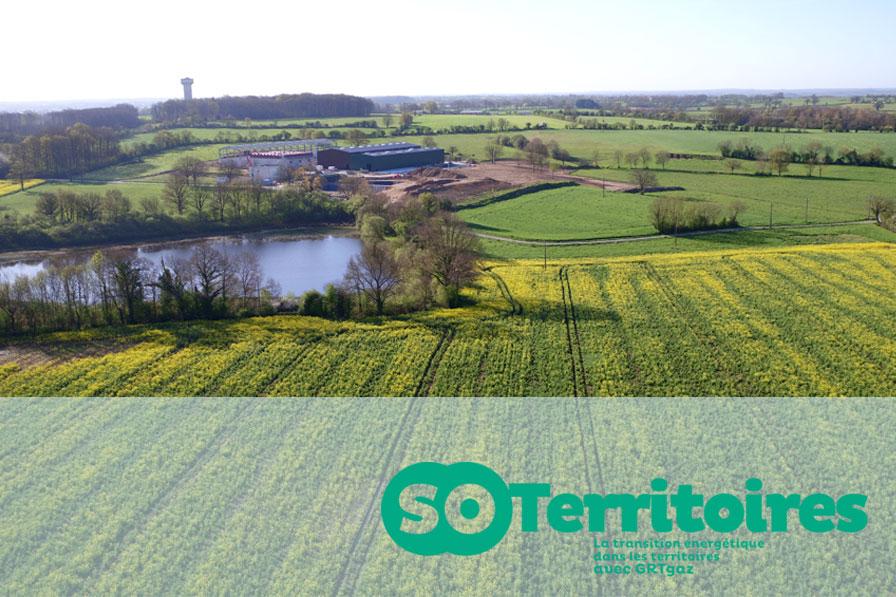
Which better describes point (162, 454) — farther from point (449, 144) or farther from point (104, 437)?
point (449, 144)

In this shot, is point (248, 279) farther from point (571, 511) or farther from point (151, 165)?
point (151, 165)

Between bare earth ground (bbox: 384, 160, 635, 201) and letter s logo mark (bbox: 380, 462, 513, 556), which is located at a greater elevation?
bare earth ground (bbox: 384, 160, 635, 201)

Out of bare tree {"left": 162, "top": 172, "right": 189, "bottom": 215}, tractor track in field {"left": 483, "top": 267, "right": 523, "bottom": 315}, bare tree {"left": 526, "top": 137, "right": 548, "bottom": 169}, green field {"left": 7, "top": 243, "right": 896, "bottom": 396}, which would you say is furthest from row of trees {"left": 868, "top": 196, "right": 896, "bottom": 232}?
bare tree {"left": 162, "top": 172, "right": 189, "bottom": 215}

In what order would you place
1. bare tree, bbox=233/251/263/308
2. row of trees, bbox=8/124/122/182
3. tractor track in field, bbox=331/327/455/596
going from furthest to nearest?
1. row of trees, bbox=8/124/122/182
2. bare tree, bbox=233/251/263/308
3. tractor track in field, bbox=331/327/455/596

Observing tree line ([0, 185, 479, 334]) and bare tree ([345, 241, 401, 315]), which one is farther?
bare tree ([345, 241, 401, 315])

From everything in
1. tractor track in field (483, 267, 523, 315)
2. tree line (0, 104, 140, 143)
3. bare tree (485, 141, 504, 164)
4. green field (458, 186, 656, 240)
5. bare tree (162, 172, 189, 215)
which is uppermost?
tree line (0, 104, 140, 143)

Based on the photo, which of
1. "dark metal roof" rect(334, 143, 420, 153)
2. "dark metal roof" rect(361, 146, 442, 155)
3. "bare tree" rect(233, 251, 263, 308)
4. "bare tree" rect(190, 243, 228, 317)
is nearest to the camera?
"bare tree" rect(190, 243, 228, 317)

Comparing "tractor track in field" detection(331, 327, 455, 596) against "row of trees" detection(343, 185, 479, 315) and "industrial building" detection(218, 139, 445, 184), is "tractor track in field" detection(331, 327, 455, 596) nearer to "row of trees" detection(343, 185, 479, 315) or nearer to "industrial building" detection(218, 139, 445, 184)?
"row of trees" detection(343, 185, 479, 315)

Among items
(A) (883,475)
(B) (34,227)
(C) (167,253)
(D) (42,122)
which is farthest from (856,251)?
(D) (42,122)
